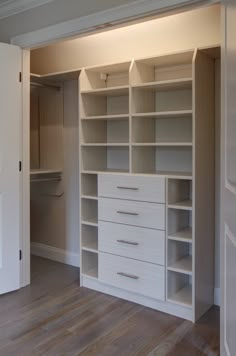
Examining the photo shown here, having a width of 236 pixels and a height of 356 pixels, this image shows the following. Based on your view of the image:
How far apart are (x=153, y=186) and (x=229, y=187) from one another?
119 centimetres

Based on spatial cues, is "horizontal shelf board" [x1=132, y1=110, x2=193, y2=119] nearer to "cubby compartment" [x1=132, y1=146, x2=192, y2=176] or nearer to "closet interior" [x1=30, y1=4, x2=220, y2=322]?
"closet interior" [x1=30, y1=4, x2=220, y2=322]

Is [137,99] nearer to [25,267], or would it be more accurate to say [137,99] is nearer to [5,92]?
[5,92]

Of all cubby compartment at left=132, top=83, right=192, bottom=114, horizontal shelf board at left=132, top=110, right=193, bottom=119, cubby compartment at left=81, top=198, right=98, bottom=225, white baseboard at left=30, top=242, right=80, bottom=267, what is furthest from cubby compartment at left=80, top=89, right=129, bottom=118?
white baseboard at left=30, top=242, right=80, bottom=267

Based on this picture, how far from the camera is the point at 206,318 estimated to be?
2.63 metres

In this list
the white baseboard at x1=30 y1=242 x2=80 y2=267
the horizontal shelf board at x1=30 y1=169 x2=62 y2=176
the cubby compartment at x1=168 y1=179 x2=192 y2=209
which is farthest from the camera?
the white baseboard at x1=30 y1=242 x2=80 y2=267

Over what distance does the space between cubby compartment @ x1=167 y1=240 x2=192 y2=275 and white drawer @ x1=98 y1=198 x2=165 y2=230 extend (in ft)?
0.65

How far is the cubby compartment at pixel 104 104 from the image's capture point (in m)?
3.12

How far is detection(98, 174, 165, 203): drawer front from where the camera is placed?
2664 mm

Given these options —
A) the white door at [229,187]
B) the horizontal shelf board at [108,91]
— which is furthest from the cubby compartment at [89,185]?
the white door at [229,187]

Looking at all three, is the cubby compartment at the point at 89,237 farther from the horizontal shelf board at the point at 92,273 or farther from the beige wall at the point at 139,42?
the beige wall at the point at 139,42

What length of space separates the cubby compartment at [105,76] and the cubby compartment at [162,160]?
657 millimetres

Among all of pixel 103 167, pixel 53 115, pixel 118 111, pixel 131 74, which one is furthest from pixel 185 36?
pixel 53 115

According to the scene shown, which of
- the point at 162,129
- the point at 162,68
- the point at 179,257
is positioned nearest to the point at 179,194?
the point at 179,257

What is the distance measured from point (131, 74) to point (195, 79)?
0.53 metres
